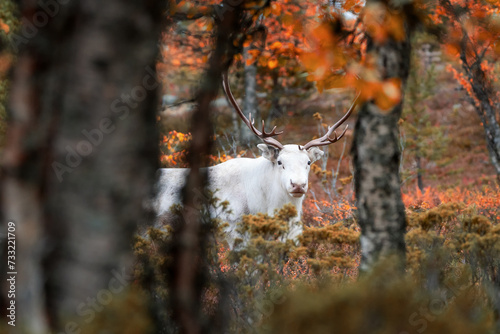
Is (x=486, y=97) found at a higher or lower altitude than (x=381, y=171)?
lower

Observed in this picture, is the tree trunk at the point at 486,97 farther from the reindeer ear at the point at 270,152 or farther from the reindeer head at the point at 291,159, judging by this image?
the reindeer ear at the point at 270,152

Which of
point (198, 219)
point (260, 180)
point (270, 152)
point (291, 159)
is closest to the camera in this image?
point (198, 219)

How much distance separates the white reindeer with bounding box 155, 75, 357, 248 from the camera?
216 inches

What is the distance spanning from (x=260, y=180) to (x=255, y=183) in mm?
90

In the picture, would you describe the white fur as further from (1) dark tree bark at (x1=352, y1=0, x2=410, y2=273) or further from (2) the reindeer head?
(1) dark tree bark at (x1=352, y1=0, x2=410, y2=273)

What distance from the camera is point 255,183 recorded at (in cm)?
598

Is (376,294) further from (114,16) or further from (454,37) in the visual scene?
(454,37)

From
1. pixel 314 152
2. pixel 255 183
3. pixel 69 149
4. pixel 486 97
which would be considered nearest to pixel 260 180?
pixel 255 183

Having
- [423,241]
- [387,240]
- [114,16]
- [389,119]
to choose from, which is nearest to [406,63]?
[389,119]

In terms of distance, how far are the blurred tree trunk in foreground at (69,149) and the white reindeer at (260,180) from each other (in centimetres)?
347

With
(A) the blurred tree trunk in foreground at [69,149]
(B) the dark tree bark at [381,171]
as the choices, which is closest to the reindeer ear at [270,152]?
(B) the dark tree bark at [381,171]

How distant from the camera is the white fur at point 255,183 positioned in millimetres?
5500

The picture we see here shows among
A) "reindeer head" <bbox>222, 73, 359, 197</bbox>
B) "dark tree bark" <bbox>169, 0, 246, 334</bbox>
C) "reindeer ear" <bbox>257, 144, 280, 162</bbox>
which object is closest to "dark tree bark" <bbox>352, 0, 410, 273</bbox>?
"dark tree bark" <bbox>169, 0, 246, 334</bbox>

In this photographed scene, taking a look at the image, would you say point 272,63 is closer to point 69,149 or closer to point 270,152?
point 69,149
